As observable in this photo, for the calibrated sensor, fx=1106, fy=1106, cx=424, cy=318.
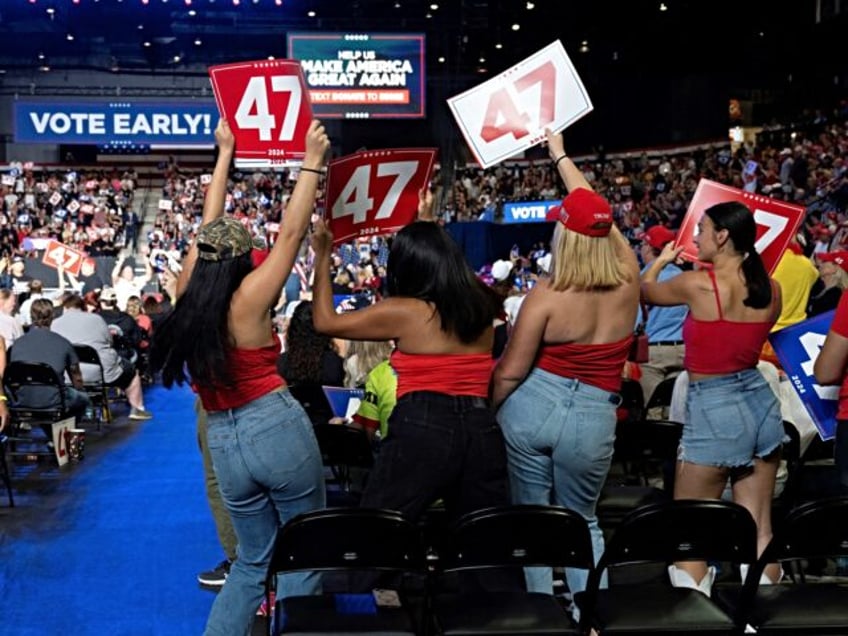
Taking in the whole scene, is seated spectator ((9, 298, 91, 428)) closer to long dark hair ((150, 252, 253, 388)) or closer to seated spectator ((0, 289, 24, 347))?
seated spectator ((0, 289, 24, 347))

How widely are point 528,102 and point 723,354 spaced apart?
1.63 metres

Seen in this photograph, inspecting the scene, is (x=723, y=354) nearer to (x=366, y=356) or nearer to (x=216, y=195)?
(x=216, y=195)

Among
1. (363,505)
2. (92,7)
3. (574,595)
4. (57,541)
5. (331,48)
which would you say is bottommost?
(57,541)

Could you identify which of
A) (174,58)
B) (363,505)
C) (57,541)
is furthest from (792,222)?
(174,58)

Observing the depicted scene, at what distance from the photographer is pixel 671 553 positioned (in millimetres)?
3492

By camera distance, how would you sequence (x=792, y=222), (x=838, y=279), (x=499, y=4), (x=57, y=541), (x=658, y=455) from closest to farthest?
(x=658, y=455) → (x=792, y=222) → (x=57, y=541) → (x=838, y=279) → (x=499, y=4)

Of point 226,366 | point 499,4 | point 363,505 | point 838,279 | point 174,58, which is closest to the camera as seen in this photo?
point 226,366

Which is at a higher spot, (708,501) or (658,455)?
(708,501)

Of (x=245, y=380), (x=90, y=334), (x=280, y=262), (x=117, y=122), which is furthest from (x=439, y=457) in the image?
(x=117, y=122)

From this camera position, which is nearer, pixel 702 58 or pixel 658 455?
pixel 658 455

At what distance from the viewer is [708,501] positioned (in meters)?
Result: 3.47

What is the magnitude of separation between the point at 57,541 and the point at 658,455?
11.4ft

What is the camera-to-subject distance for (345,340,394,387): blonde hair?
235 inches

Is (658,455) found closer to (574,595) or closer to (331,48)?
(574,595)
